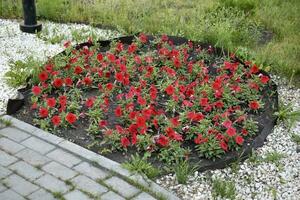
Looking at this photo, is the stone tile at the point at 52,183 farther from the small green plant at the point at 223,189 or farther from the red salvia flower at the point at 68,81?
the red salvia flower at the point at 68,81

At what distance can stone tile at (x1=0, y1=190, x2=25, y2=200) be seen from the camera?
3512mm

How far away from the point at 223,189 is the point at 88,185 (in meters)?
1.00

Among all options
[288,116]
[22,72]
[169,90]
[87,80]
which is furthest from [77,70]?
[288,116]

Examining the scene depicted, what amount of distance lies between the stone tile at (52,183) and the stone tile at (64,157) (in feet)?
0.70

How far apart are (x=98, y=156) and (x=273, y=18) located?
3902 mm

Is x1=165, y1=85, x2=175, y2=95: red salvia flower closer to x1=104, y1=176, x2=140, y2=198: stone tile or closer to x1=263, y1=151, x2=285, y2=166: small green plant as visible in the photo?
x1=263, y1=151, x2=285, y2=166: small green plant

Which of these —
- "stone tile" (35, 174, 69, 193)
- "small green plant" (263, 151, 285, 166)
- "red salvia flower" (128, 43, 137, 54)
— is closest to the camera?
"stone tile" (35, 174, 69, 193)

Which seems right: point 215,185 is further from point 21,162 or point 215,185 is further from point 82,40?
point 82,40

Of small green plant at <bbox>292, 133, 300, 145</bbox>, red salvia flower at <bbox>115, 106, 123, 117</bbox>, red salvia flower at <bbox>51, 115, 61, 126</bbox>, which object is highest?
red salvia flower at <bbox>115, 106, 123, 117</bbox>

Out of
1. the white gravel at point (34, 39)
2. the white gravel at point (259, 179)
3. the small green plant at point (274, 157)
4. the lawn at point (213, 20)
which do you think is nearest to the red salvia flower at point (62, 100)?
the white gravel at point (34, 39)

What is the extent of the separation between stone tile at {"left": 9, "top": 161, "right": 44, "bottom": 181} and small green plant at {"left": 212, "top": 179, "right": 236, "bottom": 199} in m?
1.32

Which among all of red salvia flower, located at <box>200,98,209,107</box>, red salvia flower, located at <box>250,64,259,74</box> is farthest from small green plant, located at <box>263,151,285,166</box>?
red salvia flower, located at <box>250,64,259,74</box>

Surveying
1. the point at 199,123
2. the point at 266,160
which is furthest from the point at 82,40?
the point at 266,160

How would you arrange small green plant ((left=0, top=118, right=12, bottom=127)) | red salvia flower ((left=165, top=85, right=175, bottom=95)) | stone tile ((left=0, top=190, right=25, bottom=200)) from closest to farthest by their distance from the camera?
stone tile ((left=0, top=190, right=25, bottom=200))
small green plant ((left=0, top=118, right=12, bottom=127))
red salvia flower ((left=165, top=85, right=175, bottom=95))
